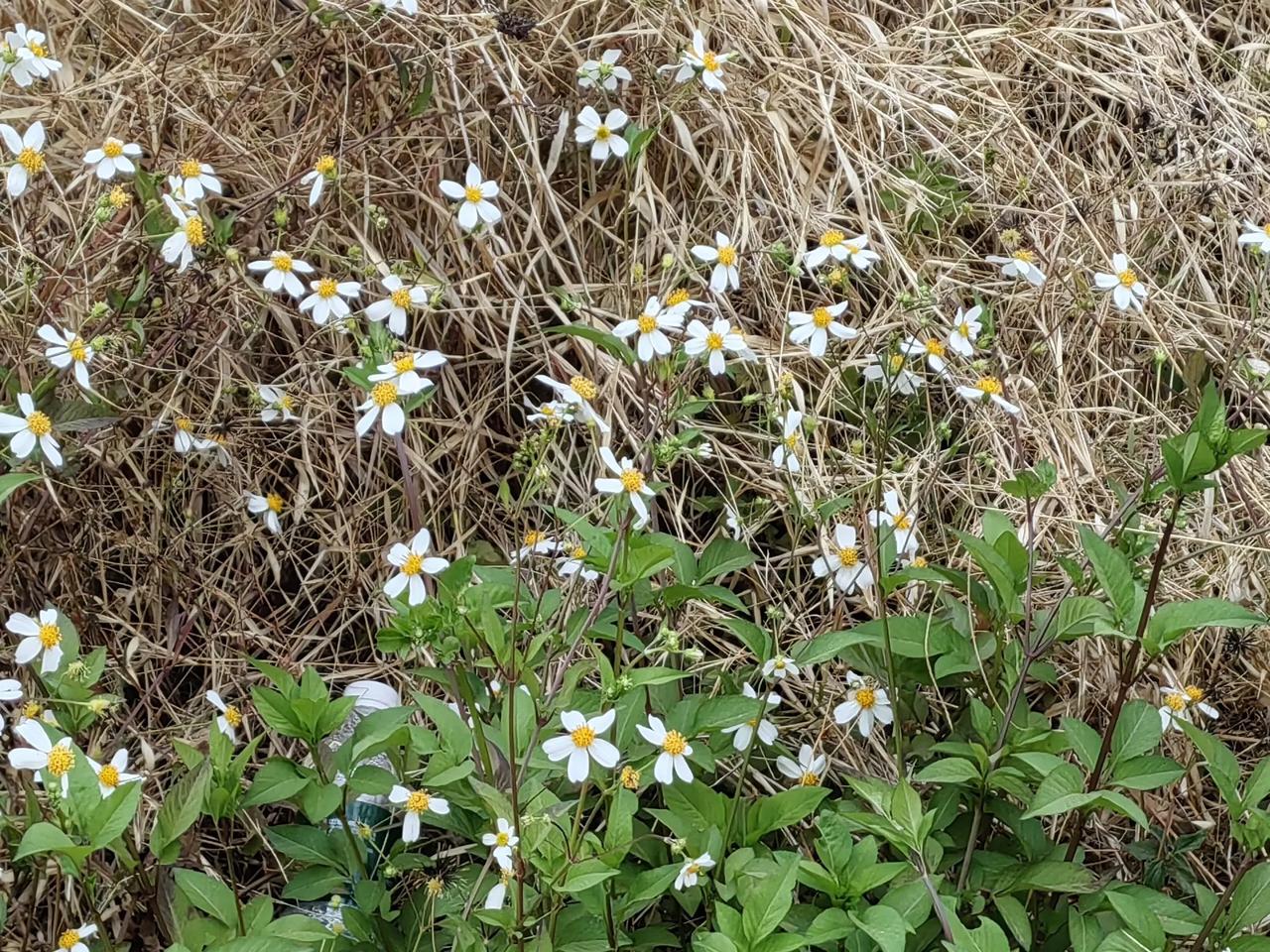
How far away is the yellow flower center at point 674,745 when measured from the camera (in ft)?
4.37

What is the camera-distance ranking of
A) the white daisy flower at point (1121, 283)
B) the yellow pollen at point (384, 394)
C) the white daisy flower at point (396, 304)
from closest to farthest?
the yellow pollen at point (384, 394), the white daisy flower at point (396, 304), the white daisy flower at point (1121, 283)

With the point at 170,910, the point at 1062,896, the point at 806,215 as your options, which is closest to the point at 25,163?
the point at 170,910

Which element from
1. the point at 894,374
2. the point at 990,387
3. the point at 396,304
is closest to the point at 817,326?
the point at 894,374

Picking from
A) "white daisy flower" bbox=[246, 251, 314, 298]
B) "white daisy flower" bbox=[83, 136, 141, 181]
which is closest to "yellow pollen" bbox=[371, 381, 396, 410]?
"white daisy flower" bbox=[246, 251, 314, 298]

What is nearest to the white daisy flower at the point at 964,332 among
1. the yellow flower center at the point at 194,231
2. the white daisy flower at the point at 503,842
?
the white daisy flower at the point at 503,842

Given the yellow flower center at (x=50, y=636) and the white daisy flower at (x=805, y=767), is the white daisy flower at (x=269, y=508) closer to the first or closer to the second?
the yellow flower center at (x=50, y=636)

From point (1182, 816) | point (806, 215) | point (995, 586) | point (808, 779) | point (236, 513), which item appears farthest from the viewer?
point (806, 215)

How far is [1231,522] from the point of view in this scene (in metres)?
1.93

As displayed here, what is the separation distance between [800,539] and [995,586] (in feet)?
1.66

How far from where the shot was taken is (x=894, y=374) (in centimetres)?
157

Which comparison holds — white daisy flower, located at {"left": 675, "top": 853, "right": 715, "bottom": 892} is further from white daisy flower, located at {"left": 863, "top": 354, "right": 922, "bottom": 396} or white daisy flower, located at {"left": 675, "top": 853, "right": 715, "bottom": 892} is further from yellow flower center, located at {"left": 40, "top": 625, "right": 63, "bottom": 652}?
yellow flower center, located at {"left": 40, "top": 625, "right": 63, "bottom": 652}

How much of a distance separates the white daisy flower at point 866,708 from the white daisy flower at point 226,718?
74 centimetres

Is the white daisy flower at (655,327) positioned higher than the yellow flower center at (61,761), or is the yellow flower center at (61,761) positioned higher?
the white daisy flower at (655,327)

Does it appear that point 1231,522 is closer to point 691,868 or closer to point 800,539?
point 800,539
